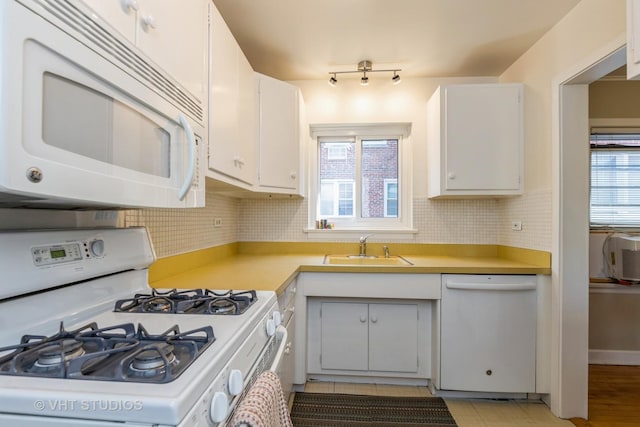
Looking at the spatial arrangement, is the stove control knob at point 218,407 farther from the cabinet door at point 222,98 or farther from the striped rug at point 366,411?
the striped rug at point 366,411

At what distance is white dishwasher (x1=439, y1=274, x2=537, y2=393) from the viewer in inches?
78.7

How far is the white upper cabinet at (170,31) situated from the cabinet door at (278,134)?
0.81m

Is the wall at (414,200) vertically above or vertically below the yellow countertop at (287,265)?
above

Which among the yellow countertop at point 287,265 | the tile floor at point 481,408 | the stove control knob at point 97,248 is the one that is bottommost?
the tile floor at point 481,408

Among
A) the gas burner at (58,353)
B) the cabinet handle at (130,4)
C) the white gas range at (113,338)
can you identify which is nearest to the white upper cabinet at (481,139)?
the white gas range at (113,338)

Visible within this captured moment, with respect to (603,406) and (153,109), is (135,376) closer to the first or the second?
(153,109)

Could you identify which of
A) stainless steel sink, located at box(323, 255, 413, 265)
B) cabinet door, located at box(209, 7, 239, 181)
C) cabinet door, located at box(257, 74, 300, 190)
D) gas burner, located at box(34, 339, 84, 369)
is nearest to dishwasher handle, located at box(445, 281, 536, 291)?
stainless steel sink, located at box(323, 255, 413, 265)

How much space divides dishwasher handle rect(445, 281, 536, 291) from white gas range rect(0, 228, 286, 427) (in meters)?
1.30

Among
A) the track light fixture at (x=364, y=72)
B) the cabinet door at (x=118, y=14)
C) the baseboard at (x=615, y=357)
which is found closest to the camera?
the cabinet door at (x=118, y=14)

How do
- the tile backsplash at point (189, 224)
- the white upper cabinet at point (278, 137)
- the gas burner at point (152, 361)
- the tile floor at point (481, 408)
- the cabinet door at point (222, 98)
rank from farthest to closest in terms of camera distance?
the white upper cabinet at point (278, 137) → the tile floor at point (481, 408) → the tile backsplash at point (189, 224) → the cabinet door at point (222, 98) → the gas burner at point (152, 361)

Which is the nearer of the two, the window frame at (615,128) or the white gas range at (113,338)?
the white gas range at (113,338)

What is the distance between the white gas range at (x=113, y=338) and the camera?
509 mm

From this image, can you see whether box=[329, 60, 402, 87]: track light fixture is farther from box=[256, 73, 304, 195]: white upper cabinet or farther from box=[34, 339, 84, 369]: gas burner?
box=[34, 339, 84, 369]: gas burner

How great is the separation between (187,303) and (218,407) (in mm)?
523
